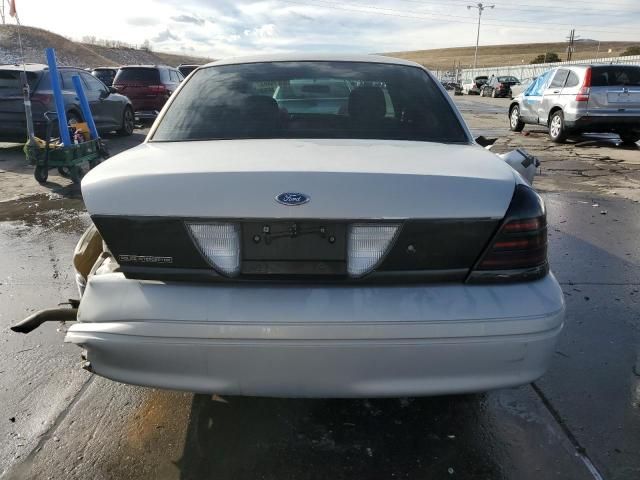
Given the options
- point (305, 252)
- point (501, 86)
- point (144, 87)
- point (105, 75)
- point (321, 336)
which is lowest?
point (501, 86)

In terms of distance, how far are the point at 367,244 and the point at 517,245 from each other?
557mm

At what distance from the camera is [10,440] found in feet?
8.00

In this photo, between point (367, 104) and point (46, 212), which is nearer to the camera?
point (367, 104)

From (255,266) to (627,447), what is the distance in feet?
5.89

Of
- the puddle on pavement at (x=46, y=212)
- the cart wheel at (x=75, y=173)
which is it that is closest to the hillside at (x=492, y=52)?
the cart wheel at (x=75, y=173)

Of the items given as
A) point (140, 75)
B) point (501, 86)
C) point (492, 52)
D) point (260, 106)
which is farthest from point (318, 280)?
point (492, 52)

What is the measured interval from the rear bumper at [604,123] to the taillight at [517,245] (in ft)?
36.4

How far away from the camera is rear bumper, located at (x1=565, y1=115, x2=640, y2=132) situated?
11562mm

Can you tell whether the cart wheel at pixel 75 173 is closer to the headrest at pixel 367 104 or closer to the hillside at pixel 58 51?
the headrest at pixel 367 104

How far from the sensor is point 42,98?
9.61 m

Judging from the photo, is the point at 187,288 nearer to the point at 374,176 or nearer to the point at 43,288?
the point at 374,176

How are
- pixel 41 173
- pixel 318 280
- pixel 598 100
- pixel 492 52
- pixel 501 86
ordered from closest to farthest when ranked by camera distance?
pixel 318 280
pixel 41 173
pixel 598 100
pixel 501 86
pixel 492 52

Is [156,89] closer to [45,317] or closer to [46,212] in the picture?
[46,212]

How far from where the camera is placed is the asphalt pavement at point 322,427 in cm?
227
